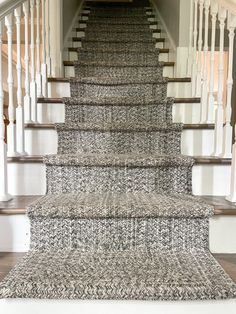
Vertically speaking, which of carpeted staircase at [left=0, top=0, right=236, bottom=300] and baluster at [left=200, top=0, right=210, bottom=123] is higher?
baluster at [left=200, top=0, right=210, bottom=123]

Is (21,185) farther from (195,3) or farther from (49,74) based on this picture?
(195,3)

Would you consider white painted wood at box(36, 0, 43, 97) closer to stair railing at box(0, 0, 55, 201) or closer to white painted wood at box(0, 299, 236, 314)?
stair railing at box(0, 0, 55, 201)

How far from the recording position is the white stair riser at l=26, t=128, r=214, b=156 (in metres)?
Result: 1.98

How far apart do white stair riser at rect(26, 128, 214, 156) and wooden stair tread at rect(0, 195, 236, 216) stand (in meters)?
0.41

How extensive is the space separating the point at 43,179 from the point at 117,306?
73cm

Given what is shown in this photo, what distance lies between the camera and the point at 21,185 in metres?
1.69

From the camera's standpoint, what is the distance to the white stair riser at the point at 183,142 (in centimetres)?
198

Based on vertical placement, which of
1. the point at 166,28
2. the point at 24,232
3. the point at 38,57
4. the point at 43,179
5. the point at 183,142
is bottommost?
the point at 24,232

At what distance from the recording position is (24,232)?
1446 millimetres

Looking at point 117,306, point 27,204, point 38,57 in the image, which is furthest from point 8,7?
point 117,306

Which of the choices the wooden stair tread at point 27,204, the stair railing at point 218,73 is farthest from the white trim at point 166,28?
the wooden stair tread at point 27,204

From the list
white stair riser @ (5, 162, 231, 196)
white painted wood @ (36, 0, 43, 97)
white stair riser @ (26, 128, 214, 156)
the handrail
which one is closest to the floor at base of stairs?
white stair riser @ (5, 162, 231, 196)

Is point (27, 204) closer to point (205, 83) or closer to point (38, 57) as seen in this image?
point (38, 57)

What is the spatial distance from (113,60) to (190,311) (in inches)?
90.6
